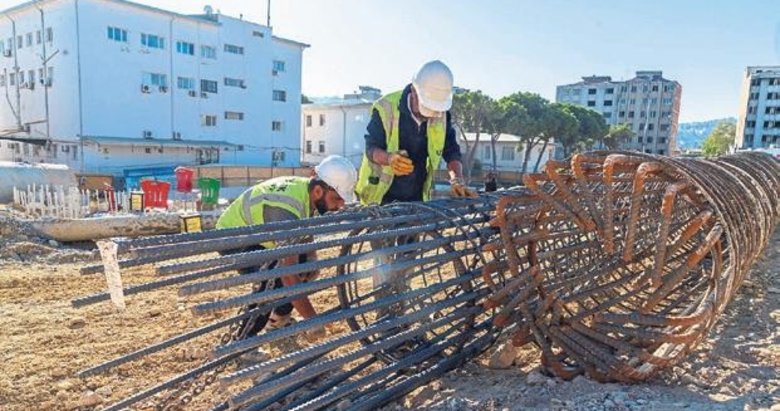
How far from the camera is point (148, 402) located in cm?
299

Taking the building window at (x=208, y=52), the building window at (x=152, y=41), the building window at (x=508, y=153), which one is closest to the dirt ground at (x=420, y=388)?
the building window at (x=152, y=41)

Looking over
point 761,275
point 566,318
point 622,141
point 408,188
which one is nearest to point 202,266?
point 566,318

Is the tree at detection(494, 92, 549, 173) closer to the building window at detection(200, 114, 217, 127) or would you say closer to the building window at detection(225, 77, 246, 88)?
the building window at detection(225, 77, 246, 88)

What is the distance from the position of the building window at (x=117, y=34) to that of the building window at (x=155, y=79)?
2.07 meters

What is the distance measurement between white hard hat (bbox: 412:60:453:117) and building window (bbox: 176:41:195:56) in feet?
98.4

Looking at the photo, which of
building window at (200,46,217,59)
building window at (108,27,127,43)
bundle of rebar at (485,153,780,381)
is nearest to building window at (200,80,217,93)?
building window at (200,46,217,59)

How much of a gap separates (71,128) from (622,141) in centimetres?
5109

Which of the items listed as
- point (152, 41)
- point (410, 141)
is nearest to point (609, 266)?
point (410, 141)

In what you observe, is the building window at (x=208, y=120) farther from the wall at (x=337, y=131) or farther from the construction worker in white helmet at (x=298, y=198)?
the construction worker in white helmet at (x=298, y=198)

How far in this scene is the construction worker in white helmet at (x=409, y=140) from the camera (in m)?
3.56

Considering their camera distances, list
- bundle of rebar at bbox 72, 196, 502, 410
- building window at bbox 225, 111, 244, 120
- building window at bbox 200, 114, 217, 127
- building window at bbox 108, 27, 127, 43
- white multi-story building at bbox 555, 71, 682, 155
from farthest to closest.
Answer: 1. white multi-story building at bbox 555, 71, 682, 155
2. building window at bbox 225, 111, 244, 120
3. building window at bbox 200, 114, 217, 127
4. building window at bbox 108, 27, 127, 43
5. bundle of rebar at bbox 72, 196, 502, 410

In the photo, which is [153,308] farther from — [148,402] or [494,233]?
[494,233]

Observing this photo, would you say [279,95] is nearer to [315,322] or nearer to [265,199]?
[265,199]

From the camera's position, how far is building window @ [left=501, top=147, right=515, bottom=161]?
136ft
